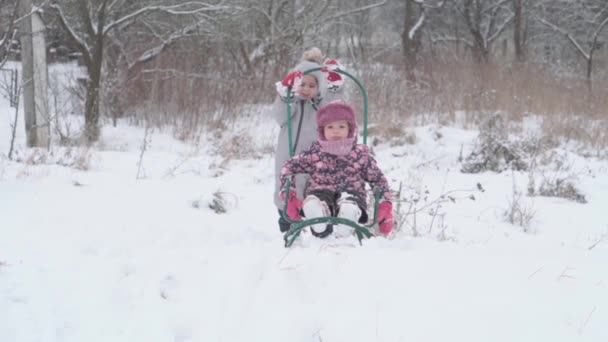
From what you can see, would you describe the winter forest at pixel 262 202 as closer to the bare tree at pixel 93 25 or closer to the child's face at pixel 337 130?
the bare tree at pixel 93 25

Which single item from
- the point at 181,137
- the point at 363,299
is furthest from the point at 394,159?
the point at 363,299

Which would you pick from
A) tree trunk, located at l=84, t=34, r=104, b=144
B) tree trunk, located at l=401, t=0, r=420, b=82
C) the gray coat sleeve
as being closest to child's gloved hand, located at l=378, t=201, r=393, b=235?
the gray coat sleeve

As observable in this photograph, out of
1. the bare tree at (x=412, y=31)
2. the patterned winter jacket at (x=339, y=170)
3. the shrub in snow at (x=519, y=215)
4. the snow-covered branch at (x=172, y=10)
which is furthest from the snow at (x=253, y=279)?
the bare tree at (x=412, y=31)

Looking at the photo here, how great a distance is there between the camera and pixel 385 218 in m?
3.11

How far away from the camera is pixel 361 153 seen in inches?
130

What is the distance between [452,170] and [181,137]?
472 centimetres

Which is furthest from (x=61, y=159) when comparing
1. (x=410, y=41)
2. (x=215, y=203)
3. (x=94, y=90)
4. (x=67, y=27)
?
(x=410, y=41)

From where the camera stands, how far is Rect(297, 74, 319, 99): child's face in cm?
357

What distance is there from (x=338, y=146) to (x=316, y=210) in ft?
1.55

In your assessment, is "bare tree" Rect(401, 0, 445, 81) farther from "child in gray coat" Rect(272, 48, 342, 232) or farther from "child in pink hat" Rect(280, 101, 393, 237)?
"child in pink hat" Rect(280, 101, 393, 237)

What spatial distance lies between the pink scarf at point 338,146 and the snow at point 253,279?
0.55 metres

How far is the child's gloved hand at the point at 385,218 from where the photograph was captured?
3.09 meters

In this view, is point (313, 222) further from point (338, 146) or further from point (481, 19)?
point (481, 19)

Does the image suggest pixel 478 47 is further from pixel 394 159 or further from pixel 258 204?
pixel 258 204
